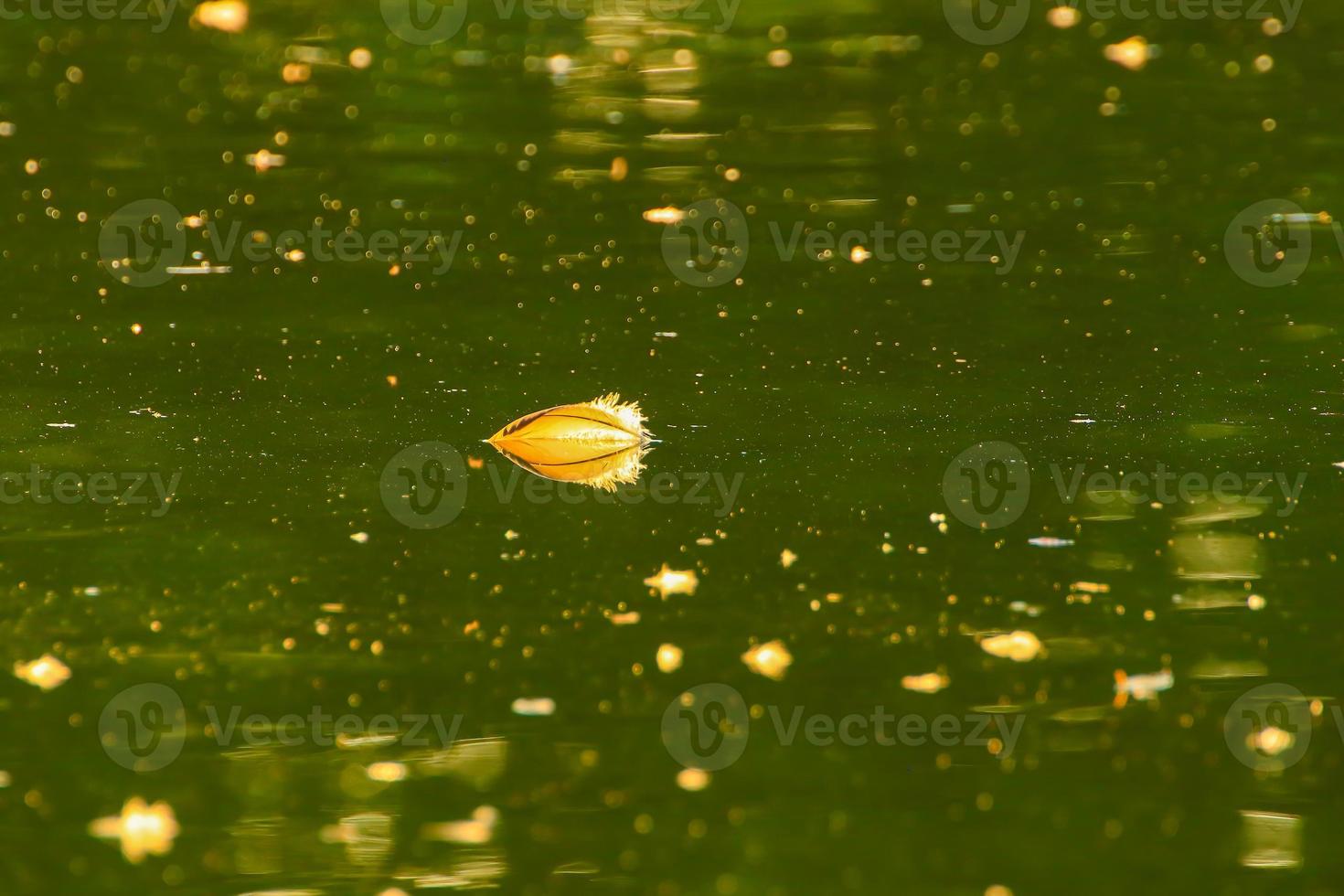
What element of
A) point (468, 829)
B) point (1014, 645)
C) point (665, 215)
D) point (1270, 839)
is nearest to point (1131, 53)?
point (665, 215)

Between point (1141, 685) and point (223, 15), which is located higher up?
point (223, 15)

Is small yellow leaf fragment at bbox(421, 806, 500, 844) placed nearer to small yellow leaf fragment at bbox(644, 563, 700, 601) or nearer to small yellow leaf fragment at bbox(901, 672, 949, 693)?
small yellow leaf fragment at bbox(901, 672, 949, 693)

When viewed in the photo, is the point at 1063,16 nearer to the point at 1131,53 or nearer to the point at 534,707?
the point at 1131,53

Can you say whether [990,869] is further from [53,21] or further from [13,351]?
[53,21]

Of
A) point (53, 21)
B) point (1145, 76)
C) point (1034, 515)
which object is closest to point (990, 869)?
point (1034, 515)

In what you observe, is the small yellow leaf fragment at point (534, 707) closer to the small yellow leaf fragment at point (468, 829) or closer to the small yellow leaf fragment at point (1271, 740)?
the small yellow leaf fragment at point (468, 829)
